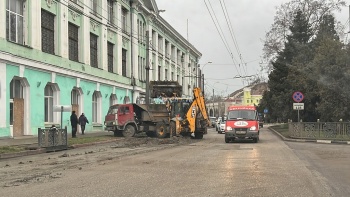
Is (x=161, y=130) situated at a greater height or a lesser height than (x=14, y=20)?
lesser

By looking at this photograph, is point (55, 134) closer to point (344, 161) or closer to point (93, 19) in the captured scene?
point (344, 161)

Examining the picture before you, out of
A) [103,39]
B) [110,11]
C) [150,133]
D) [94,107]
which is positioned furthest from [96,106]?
[150,133]

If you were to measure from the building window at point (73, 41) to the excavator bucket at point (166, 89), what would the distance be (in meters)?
6.66

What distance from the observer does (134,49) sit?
44.5 m

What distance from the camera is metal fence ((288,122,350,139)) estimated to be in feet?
79.3

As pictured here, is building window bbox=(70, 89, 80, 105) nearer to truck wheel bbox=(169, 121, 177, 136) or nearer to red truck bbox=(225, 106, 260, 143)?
truck wheel bbox=(169, 121, 177, 136)

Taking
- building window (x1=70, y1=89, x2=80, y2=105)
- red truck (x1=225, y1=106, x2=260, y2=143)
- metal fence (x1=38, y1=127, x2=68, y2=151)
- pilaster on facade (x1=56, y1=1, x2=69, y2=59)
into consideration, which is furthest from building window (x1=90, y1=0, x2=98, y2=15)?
metal fence (x1=38, y1=127, x2=68, y2=151)

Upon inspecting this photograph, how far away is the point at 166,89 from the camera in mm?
30391

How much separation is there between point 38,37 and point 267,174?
65.9 ft

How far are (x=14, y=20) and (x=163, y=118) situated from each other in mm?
11159

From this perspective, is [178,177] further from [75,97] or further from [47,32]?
[75,97]

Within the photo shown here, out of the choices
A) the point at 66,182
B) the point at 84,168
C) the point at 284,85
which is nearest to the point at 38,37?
the point at 84,168

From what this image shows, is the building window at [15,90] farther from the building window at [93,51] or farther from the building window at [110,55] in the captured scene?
the building window at [110,55]

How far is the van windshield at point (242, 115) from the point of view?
23156mm
